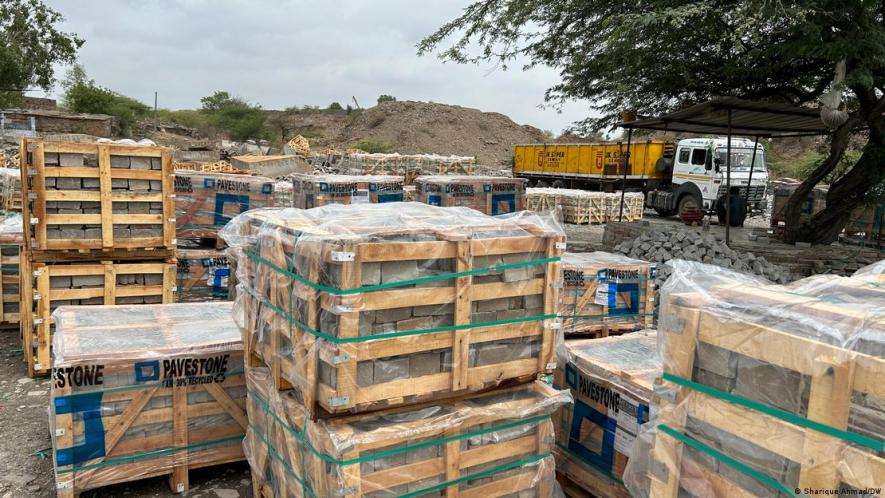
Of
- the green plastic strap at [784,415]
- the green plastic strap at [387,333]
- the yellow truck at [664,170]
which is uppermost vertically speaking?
the yellow truck at [664,170]

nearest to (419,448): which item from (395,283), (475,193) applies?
(395,283)

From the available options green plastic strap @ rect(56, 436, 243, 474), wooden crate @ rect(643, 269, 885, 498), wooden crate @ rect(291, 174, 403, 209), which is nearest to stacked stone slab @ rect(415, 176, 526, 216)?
wooden crate @ rect(291, 174, 403, 209)

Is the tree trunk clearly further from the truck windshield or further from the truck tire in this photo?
the truck windshield

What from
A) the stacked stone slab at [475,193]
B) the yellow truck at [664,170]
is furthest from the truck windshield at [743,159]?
the stacked stone slab at [475,193]

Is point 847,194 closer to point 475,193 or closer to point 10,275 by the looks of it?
point 475,193

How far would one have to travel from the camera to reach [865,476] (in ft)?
7.29

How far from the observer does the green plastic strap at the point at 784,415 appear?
7.33ft

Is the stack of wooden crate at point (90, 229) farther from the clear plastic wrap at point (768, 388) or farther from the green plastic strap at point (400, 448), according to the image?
the clear plastic wrap at point (768, 388)

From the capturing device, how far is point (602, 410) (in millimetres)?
4445

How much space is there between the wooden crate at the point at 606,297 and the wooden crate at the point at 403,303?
3.21m

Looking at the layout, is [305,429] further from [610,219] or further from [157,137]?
[157,137]

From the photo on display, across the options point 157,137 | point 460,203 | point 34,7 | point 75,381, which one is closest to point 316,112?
point 157,137

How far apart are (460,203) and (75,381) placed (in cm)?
732

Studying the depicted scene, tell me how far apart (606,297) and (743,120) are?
851cm
